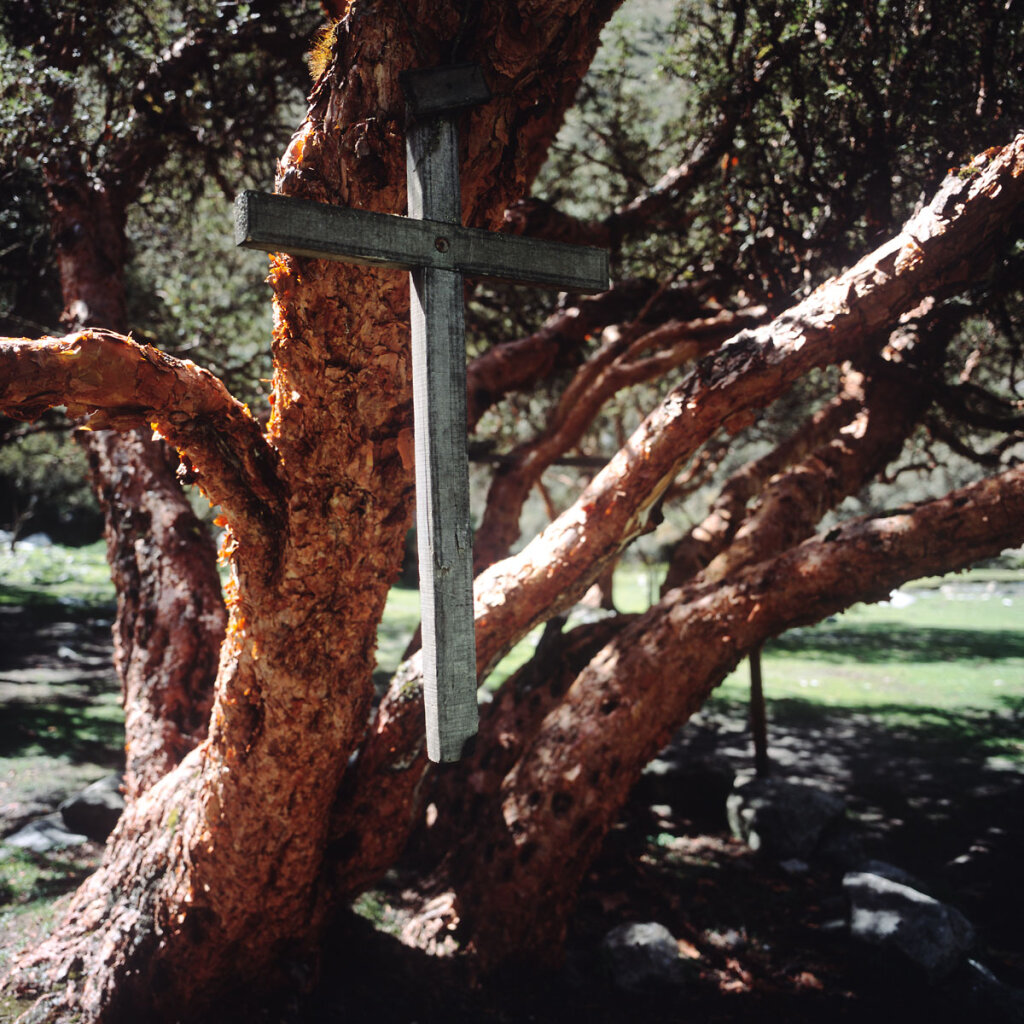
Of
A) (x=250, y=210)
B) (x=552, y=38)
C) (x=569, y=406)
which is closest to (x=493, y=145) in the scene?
(x=552, y=38)

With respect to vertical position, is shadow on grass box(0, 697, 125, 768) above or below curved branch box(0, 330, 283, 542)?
below

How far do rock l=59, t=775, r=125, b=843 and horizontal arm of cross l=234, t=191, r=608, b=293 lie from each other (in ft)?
18.3

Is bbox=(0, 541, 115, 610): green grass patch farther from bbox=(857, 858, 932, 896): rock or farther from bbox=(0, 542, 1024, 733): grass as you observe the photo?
bbox=(857, 858, 932, 896): rock

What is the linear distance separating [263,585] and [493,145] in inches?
77.4

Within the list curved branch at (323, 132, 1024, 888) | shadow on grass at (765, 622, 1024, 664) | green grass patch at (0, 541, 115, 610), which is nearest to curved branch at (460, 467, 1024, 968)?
curved branch at (323, 132, 1024, 888)

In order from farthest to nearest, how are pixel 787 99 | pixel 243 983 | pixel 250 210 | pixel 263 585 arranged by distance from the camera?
pixel 787 99
pixel 243 983
pixel 263 585
pixel 250 210

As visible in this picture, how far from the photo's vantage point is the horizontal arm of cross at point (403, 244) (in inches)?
82.1

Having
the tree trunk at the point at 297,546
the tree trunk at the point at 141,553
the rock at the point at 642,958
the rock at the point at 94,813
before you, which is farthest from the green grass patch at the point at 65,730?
the rock at the point at 642,958

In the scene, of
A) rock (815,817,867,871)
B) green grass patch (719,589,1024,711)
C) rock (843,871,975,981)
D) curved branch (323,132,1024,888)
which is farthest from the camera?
green grass patch (719,589,1024,711)

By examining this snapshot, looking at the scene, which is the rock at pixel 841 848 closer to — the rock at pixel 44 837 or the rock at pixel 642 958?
the rock at pixel 642 958

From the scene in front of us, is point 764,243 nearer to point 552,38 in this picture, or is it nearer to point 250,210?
point 552,38

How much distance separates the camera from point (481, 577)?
4.36 meters

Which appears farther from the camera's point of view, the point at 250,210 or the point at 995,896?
the point at 995,896

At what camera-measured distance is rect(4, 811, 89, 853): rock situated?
588 cm
